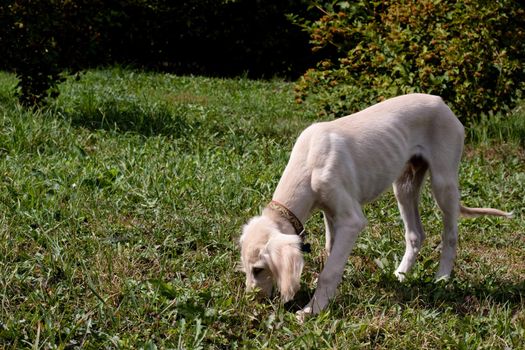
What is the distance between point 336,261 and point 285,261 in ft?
1.73

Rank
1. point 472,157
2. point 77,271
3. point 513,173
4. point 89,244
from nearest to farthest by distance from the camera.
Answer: point 77,271
point 89,244
point 513,173
point 472,157

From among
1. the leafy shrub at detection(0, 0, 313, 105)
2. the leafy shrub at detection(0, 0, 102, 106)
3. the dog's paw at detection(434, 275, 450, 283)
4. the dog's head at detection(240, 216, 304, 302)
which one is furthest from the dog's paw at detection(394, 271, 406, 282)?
the leafy shrub at detection(0, 0, 313, 105)

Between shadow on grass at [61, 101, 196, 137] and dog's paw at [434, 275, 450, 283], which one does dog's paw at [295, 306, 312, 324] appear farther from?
shadow on grass at [61, 101, 196, 137]

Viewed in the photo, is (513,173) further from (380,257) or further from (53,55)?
(53,55)

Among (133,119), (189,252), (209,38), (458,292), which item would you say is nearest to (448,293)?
(458,292)

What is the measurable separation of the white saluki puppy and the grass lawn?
0.19m

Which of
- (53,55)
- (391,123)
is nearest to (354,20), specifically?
(53,55)

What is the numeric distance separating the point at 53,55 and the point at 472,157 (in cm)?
441

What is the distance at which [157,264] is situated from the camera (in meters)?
4.53

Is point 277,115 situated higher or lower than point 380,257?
lower

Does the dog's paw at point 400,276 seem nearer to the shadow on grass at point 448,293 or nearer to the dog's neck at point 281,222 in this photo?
the shadow on grass at point 448,293

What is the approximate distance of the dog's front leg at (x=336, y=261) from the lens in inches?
164

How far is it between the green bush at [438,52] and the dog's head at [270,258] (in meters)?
4.53

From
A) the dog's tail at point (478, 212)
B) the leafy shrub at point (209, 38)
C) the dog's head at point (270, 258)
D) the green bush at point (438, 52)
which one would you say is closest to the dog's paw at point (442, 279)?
the dog's tail at point (478, 212)
